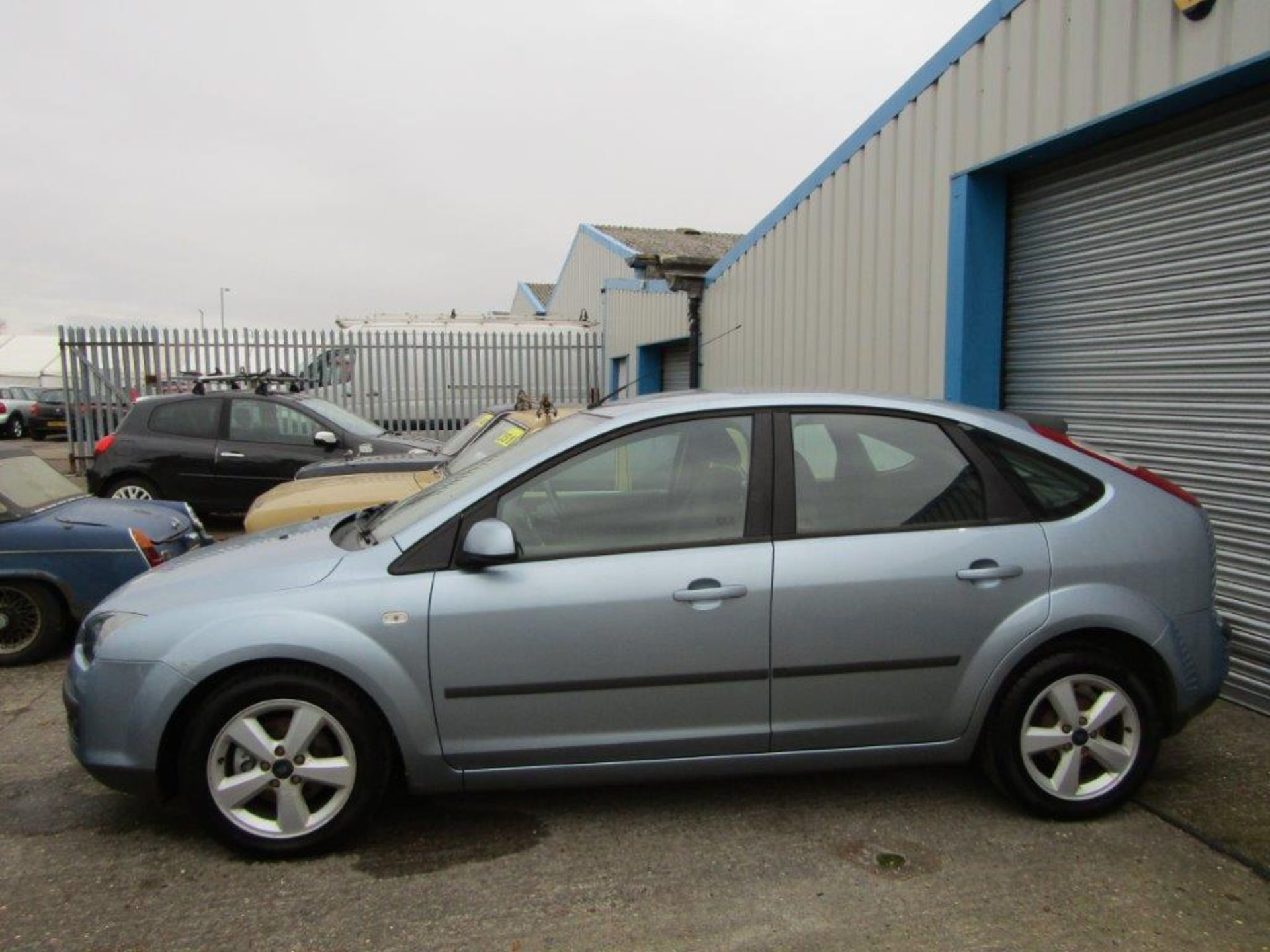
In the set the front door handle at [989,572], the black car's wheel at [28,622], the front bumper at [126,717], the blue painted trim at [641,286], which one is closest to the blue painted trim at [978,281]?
the front door handle at [989,572]

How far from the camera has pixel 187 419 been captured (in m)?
10.4

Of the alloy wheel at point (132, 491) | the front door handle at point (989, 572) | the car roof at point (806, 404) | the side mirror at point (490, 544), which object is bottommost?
the alloy wheel at point (132, 491)

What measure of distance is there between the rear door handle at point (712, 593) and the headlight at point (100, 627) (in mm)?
1807

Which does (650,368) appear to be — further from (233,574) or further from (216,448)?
(233,574)

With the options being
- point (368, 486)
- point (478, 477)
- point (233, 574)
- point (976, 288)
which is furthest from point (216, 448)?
point (976, 288)

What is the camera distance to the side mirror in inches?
121

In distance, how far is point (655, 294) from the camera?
14.1m

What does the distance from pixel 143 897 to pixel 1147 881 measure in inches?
126

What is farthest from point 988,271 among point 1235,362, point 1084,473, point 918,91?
point 1084,473

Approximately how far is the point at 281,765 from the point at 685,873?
138 cm

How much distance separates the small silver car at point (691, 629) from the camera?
3107mm

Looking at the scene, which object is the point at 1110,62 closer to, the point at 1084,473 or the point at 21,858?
the point at 1084,473

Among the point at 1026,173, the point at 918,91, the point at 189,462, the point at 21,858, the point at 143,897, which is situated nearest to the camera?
the point at 143,897

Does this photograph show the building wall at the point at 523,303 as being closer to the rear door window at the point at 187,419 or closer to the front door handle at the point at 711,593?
the rear door window at the point at 187,419
